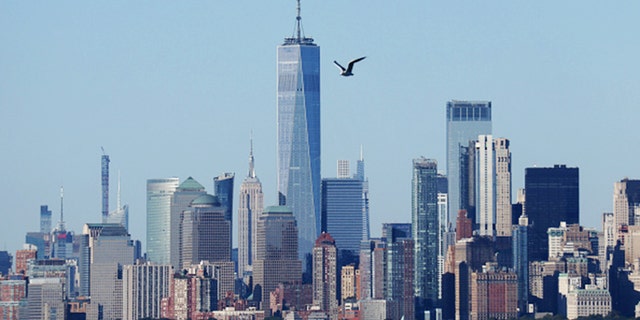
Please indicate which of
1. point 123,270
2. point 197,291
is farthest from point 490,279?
point 123,270

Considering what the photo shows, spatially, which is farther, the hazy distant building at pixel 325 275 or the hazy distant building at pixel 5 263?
the hazy distant building at pixel 5 263

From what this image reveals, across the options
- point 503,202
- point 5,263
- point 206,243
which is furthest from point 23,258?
point 503,202

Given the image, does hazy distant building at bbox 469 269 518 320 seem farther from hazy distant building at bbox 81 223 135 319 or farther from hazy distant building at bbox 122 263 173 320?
hazy distant building at bbox 81 223 135 319

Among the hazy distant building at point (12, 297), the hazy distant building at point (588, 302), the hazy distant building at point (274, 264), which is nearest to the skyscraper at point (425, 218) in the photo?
the hazy distant building at point (274, 264)

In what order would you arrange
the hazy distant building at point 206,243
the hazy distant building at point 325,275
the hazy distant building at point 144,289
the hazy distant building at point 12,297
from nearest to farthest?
the hazy distant building at point 12,297 < the hazy distant building at point 144,289 < the hazy distant building at point 325,275 < the hazy distant building at point 206,243

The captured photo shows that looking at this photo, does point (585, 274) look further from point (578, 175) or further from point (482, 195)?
point (482, 195)

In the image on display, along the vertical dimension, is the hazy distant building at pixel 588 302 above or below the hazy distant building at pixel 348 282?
below

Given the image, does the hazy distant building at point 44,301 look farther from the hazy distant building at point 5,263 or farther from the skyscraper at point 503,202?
the skyscraper at point 503,202
